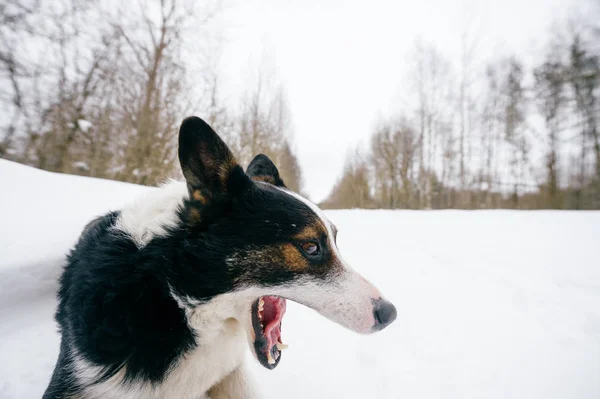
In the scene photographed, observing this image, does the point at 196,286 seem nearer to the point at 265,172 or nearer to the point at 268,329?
the point at 268,329

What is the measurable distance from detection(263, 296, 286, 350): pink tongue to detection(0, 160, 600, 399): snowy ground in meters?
0.59

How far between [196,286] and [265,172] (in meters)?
1.03

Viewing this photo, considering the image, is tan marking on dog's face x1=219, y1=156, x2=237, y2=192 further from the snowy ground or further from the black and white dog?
the snowy ground

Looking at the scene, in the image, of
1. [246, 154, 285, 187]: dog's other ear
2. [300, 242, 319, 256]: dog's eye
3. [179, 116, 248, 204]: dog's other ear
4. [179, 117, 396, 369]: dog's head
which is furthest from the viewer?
[246, 154, 285, 187]: dog's other ear

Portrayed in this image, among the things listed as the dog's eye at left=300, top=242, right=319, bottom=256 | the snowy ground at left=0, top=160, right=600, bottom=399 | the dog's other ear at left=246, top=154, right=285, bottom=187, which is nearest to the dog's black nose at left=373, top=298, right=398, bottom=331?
the dog's eye at left=300, top=242, right=319, bottom=256

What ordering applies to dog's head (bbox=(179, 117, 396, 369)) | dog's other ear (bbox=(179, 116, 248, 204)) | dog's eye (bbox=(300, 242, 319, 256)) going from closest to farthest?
dog's other ear (bbox=(179, 116, 248, 204)) → dog's head (bbox=(179, 117, 396, 369)) → dog's eye (bbox=(300, 242, 319, 256))

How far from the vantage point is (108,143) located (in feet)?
28.7

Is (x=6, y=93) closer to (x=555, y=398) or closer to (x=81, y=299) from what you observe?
(x=81, y=299)

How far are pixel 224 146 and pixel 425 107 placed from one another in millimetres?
23471

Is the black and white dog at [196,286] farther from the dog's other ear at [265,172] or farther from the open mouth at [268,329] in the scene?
the dog's other ear at [265,172]

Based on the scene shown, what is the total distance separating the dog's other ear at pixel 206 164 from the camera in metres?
1.26

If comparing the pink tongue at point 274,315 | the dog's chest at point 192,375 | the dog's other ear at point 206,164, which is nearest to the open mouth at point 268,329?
the pink tongue at point 274,315

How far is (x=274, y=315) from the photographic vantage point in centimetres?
162

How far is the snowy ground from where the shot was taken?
6.14 feet
